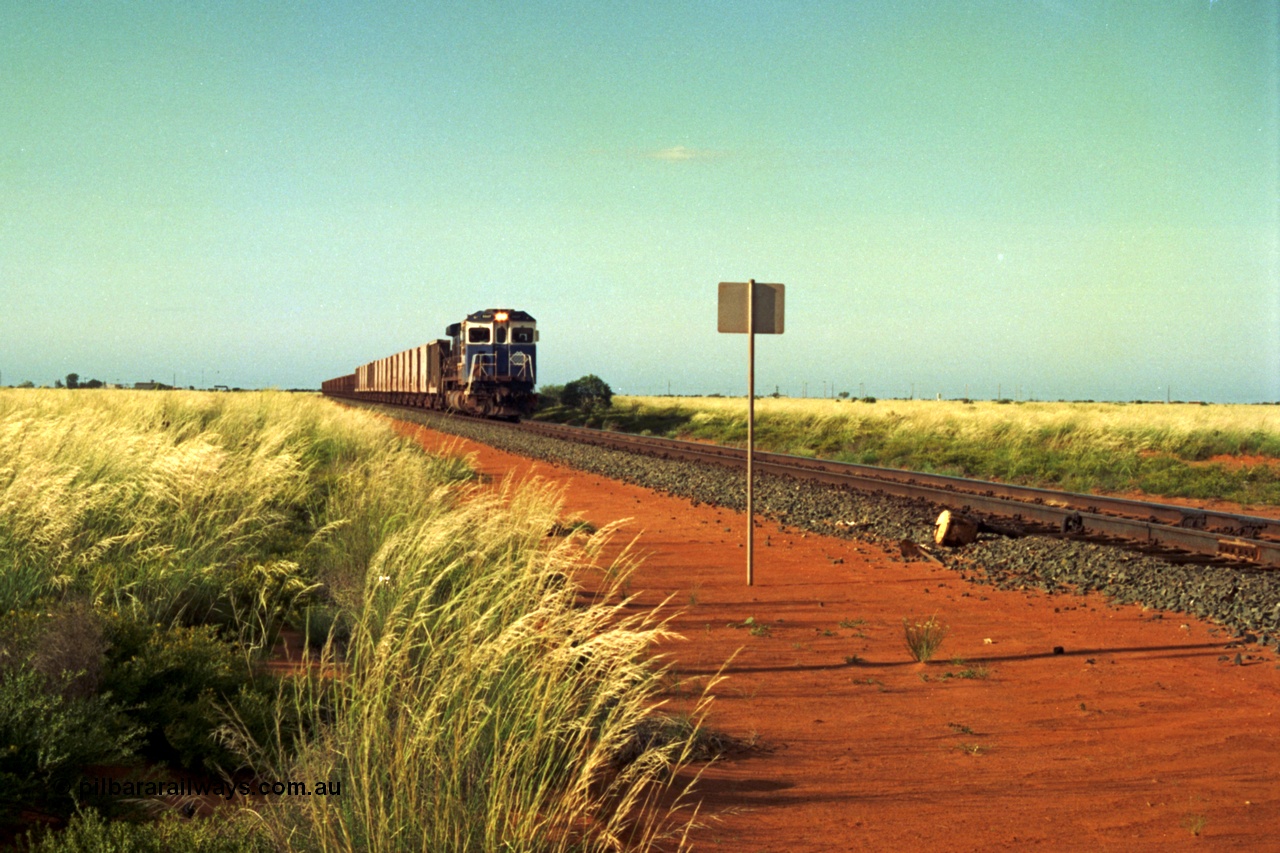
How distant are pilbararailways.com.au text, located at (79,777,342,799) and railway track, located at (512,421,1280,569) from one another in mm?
9246

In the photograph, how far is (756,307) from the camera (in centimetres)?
870

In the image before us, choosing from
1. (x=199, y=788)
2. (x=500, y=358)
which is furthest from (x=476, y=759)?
(x=500, y=358)

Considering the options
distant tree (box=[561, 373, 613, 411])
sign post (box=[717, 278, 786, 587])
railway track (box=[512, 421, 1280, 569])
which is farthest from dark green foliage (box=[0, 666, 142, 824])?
distant tree (box=[561, 373, 613, 411])

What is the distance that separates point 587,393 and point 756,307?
44.8 m

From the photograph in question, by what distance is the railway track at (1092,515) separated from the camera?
9.88m

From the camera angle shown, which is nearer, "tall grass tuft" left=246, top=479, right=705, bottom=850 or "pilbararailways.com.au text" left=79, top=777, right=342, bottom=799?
"tall grass tuft" left=246, top=479, right=705, bottom=850

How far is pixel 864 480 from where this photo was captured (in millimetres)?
15578

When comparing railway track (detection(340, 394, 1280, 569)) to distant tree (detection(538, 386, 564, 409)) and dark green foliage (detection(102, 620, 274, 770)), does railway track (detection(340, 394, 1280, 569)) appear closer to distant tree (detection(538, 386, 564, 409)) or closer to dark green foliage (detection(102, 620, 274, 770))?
dark green foliage (detection(102, 620, 274, 770))

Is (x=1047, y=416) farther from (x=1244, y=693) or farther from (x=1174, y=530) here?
(x=1244, y=693)

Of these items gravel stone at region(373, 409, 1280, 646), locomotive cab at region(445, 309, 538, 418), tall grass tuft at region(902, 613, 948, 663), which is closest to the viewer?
tall grass tuft at region(902, 613, 948, 663)

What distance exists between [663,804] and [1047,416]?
105 feet

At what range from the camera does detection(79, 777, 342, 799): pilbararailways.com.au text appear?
3.16 metres

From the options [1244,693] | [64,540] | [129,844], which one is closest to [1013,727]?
[1244,693]

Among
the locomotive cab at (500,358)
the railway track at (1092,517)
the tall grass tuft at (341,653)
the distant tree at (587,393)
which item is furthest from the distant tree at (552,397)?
the tall grass tuft at (341,653)
